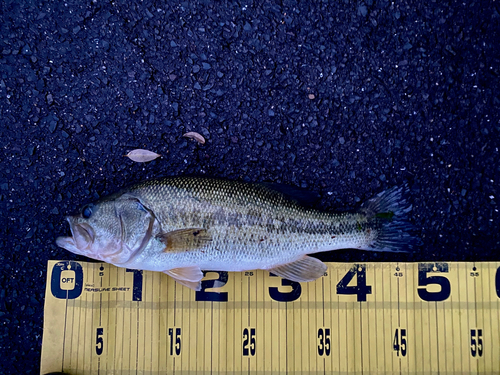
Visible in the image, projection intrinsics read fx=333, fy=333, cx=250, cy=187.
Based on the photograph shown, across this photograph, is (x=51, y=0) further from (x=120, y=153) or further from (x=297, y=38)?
(x=297, y=38)

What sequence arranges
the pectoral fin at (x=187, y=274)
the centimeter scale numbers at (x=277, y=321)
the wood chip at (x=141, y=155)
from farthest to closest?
1. the wood chip at (x=141, y=155)
2. the centimeter scale numbers at (x=277, y=321)
3. the pectoral fin at (x=187, y=274)

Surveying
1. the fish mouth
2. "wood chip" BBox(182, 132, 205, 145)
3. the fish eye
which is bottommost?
the fish mouth

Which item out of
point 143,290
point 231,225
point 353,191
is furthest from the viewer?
point 353,191

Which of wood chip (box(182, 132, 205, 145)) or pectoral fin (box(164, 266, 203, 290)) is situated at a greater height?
wood chip (box(182, 132, 205, 145))

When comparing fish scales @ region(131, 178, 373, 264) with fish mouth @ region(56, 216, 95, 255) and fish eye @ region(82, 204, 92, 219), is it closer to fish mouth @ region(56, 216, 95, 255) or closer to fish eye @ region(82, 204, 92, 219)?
fish eye @ region(82, 204, 92, 219)

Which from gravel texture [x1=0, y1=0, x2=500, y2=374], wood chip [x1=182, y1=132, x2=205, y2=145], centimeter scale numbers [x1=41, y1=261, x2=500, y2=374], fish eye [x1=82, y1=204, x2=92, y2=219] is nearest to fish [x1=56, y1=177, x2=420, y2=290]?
fish eye [x1=82, y1=204, x2=92, y2=219]

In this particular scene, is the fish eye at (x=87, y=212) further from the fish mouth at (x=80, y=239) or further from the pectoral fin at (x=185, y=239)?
the pectoral fin at (x=185, y=239)

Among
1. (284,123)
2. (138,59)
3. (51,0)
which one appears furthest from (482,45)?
(51,0)

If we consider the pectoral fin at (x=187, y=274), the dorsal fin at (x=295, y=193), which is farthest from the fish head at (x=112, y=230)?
the dorsal fin at (x=295, y=193)
